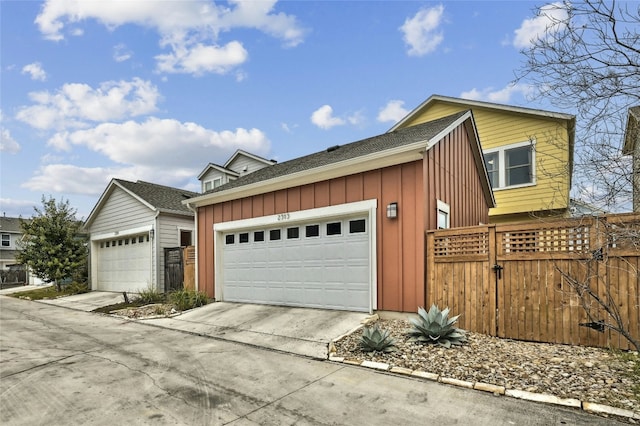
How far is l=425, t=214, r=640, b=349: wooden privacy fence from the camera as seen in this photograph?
501 cm

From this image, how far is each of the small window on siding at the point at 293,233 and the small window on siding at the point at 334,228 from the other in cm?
96

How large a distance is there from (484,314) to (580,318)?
1338 mm

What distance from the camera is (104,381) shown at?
A: 15.1 feet

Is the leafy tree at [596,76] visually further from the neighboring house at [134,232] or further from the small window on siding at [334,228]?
the neighboring house at [134,232]

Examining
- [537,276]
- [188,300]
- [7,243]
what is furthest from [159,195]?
[7,243]

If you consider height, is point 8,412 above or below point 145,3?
below

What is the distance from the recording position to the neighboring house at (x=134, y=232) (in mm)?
14188

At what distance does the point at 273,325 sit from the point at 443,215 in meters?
4.46

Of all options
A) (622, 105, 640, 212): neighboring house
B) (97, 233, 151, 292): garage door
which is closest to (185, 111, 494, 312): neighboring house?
(622, 105, 640, 212): neighboring house

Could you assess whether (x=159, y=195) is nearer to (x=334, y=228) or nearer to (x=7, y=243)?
(x=334, y=228)

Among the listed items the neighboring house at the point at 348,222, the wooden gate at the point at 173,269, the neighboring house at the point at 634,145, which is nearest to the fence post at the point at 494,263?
the neighboring house at the point at 348,222

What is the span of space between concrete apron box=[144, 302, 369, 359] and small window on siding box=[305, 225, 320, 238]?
69.4 inches

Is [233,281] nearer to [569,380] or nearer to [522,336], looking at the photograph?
[522,336]

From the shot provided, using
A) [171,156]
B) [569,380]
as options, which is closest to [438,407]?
[569,380]
